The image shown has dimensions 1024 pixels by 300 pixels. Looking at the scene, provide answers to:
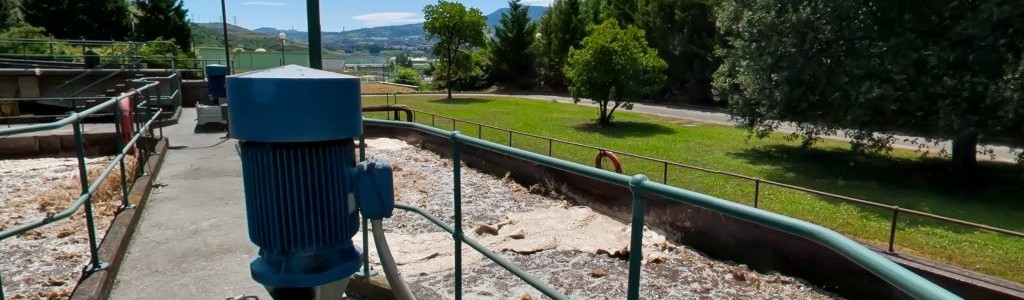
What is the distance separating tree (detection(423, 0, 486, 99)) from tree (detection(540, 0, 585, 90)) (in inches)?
339

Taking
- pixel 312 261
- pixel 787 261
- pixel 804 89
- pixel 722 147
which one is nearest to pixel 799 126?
pixel 804 89

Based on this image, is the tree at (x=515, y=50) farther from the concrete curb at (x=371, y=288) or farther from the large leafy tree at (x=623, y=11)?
the concrete curb at (x=371, y=288)

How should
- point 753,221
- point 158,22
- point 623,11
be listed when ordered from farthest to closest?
point 623,11, point 158,22, point 753,221

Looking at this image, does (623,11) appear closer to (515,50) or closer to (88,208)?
(515,50)

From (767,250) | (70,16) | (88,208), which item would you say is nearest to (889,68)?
(767,250)

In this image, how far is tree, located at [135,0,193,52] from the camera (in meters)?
42.8

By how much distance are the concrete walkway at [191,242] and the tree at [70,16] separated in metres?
40.5

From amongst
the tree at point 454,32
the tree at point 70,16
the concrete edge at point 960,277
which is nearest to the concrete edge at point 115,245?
the concrete edge at point 960,277

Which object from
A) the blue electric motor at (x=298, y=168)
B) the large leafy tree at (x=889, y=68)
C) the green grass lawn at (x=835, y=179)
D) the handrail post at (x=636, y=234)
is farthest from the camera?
the large leafy tree at (x=889, y=68)

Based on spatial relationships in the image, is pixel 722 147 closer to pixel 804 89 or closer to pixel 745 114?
pixel 745 114

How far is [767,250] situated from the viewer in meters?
8.50

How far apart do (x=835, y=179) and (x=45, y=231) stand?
1531 cm

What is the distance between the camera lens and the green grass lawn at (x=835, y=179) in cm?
916

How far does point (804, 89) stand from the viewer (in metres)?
15.1
